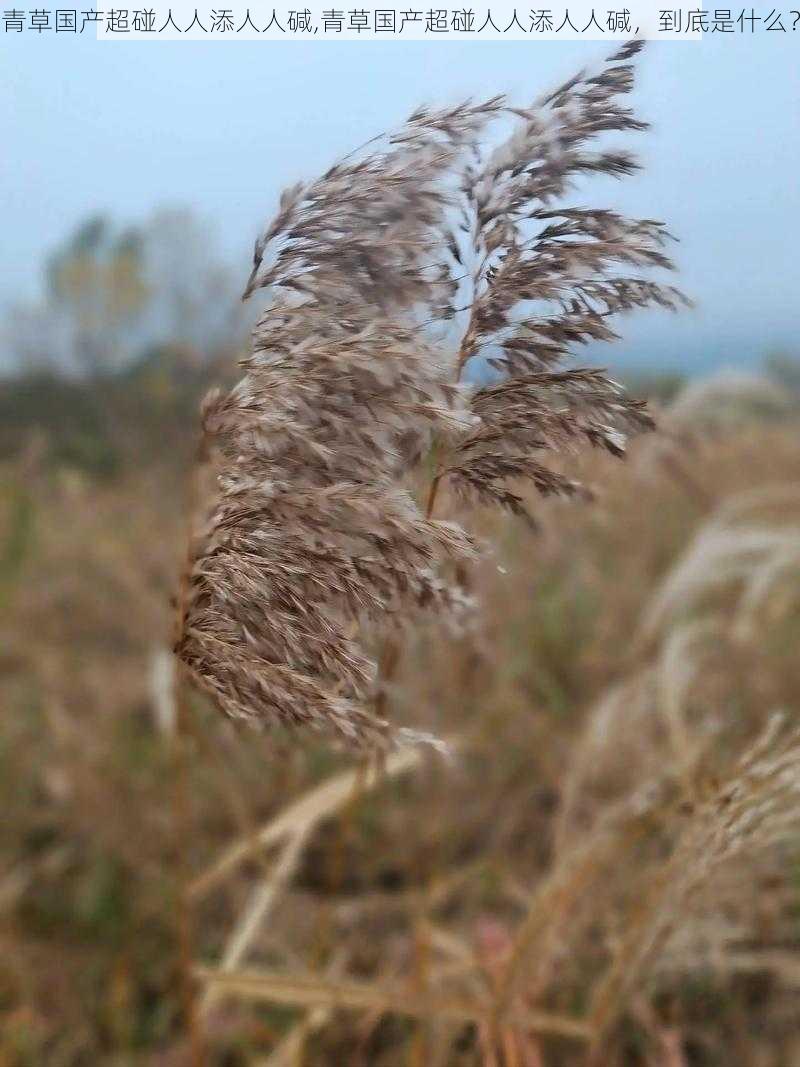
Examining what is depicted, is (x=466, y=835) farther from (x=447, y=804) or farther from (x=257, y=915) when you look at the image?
(x=257, y=915)

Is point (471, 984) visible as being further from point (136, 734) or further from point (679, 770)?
point (136, 734)

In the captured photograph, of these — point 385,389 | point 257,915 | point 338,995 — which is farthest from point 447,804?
point 385,389

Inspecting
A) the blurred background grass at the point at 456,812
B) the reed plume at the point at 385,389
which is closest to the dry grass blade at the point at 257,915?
the blurred background grass at the point at 456,812

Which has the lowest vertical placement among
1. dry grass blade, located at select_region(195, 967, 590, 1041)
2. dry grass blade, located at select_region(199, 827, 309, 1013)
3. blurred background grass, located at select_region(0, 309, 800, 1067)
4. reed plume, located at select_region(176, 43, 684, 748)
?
blurred background grass, located at select_region(0, 309, 800, 1067)

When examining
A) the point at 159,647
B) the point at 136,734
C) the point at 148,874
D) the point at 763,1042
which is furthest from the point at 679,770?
the point at 159,647

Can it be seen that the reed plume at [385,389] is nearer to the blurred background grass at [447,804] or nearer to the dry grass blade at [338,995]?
the blurred background grass at [447,804]

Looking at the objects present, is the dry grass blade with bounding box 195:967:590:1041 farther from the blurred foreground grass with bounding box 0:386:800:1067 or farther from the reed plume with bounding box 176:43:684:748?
the reed plume with bounding box 176:43:684:748

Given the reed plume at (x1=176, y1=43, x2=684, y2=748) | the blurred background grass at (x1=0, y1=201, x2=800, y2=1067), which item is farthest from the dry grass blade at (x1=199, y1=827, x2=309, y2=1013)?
the reed plume at (x1=176, y1=43, x2=684, y2=748)
